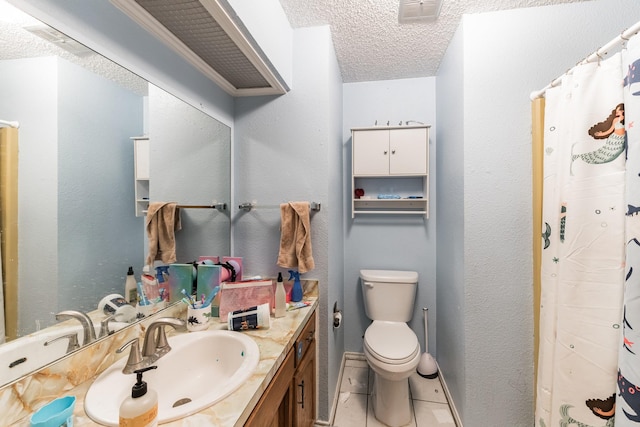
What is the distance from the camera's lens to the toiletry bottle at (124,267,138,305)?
943 millimetres

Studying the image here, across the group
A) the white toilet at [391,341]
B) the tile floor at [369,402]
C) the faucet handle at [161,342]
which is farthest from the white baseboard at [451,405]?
the faucet handle at [161,342]

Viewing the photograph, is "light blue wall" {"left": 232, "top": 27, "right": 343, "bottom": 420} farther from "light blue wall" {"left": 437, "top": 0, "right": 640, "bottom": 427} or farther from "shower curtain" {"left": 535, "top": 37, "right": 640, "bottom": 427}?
"shower curtain" {"left": 535, "top": 37, "right": 640, "bottom": 427}

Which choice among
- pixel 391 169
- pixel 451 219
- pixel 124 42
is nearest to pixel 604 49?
pixel 451 219

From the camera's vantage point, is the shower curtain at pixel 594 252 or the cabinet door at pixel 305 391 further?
the cabinet door at pixel 305 391

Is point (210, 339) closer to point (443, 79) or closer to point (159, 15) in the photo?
point (159, 15)

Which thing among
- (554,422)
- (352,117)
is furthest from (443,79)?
(554,422)

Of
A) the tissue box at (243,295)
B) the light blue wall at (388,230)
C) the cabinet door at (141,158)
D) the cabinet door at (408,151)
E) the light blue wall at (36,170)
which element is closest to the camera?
the light blue wall at (36,170)

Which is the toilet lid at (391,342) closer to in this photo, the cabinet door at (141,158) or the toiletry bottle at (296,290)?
the toiletry bottle at (296,290)

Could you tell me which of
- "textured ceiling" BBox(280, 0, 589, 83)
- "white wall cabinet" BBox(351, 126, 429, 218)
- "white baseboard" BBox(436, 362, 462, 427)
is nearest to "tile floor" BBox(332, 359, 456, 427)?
"white baseboard" BBox(436, 362, 462, 427)

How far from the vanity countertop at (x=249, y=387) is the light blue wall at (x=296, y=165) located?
45 cm

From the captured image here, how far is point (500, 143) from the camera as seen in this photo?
136 cm

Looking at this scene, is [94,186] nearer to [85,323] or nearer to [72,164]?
[72,164]

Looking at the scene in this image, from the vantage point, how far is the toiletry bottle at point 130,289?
0.94m

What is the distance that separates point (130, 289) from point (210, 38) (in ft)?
3.53
